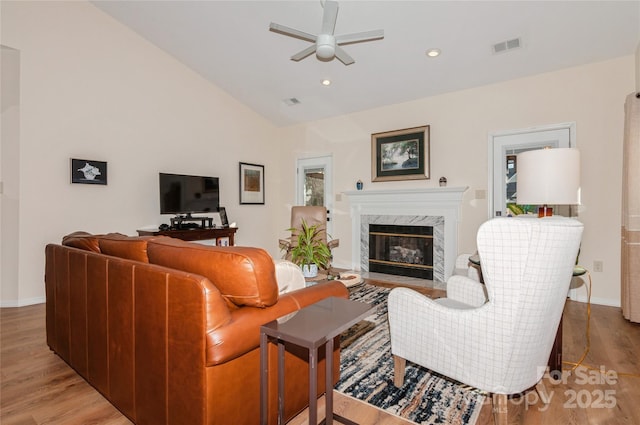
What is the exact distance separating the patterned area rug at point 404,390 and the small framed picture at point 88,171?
12.1 feet

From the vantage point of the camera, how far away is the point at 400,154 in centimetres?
491

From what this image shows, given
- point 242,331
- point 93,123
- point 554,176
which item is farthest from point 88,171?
point 554,176

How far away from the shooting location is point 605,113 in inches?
137

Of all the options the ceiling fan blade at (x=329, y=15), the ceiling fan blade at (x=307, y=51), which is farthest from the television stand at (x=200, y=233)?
the ceiling fan blade at (x=329, y=15)

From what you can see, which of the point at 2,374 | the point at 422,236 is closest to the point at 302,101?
the point at 422,236

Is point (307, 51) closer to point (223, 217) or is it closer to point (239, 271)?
point (239, 271)

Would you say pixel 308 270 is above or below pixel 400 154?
below

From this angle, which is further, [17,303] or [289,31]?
[17,303]

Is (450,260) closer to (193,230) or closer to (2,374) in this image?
(193,230)

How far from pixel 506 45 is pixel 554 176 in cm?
225

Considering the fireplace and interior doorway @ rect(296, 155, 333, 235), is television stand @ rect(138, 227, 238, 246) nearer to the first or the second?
interior doorway @ rect(296, 155, 333, 235)

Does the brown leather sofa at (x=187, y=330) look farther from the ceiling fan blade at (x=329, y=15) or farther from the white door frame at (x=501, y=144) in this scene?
the white door frame at (x=501, y=144)

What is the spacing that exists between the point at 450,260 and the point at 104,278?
13.6ft

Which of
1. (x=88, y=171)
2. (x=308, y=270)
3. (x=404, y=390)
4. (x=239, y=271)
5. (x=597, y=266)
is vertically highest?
(x=88, y=171)
